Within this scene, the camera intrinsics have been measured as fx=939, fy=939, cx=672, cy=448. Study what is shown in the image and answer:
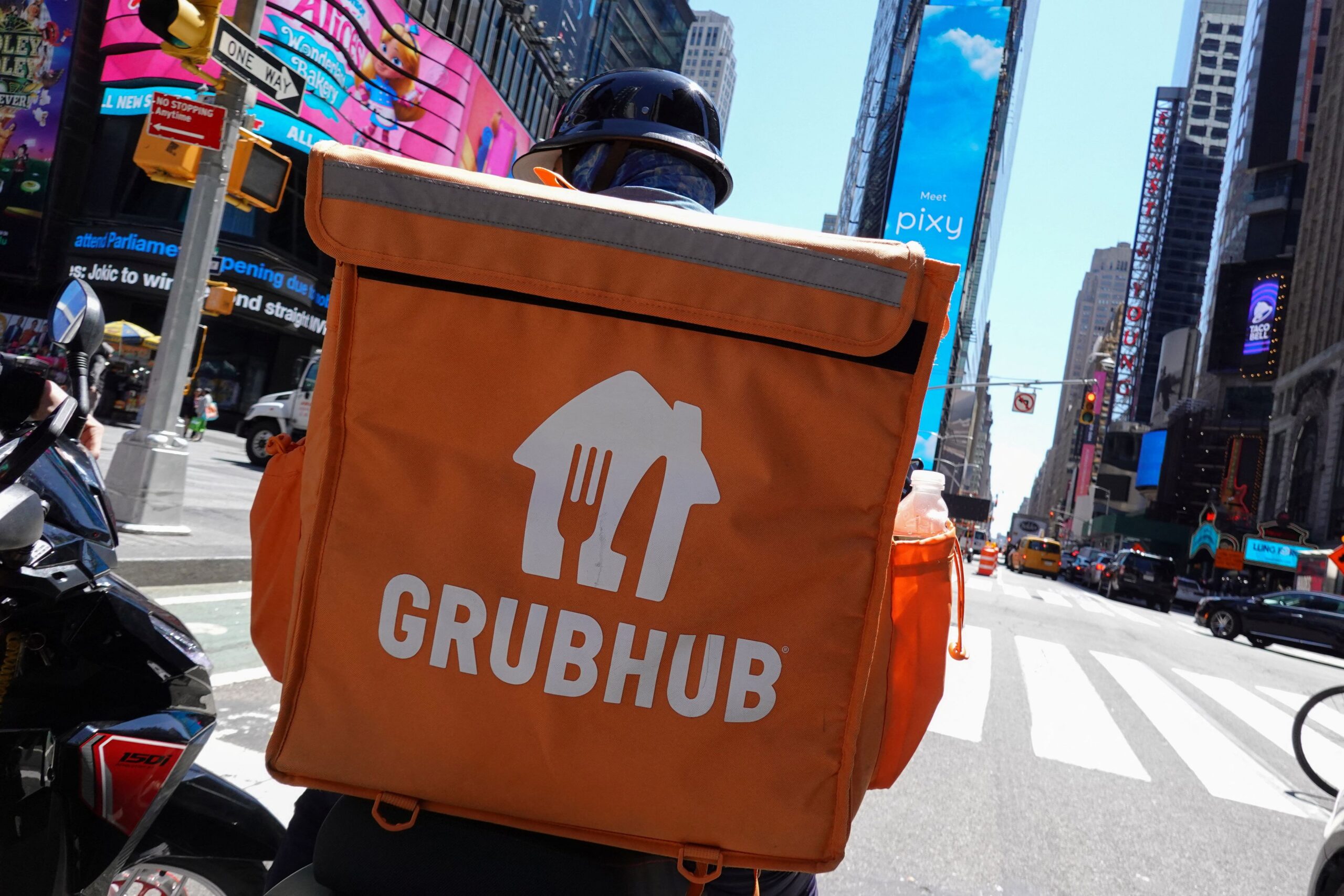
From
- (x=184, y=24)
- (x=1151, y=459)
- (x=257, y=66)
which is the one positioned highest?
(x=1151, y=459)

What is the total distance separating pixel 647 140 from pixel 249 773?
3.11 metres

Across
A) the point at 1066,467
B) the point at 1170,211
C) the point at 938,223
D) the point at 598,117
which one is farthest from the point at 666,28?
the point at 1066,467

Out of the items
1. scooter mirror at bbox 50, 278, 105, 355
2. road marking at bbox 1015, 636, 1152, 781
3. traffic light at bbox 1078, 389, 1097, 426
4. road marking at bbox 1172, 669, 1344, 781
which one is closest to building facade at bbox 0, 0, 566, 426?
traffic light at bbox 1078, 389, 1097, 426

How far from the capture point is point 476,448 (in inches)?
44.3

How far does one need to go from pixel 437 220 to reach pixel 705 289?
12.7 inches

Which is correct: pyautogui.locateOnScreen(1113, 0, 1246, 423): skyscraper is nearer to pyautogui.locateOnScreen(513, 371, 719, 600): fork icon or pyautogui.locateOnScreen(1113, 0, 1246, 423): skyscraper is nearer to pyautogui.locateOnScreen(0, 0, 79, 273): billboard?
pyautogui.locateOnScreen(0, 0, 79, 273): billboard

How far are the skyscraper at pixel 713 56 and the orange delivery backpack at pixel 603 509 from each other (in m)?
154

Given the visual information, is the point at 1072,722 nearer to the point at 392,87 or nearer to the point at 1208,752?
the point at 1208,752

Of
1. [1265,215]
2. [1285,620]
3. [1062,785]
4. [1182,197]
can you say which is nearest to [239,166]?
[1062,785]

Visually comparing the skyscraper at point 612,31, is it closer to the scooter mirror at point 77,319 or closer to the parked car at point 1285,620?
the parked car at point 1285,620

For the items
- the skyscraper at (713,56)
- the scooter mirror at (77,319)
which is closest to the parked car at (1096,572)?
the scooter mirror at (77,319)

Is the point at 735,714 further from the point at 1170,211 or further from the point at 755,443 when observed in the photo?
the point at 1170,211

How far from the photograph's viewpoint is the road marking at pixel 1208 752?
5832 millimetres

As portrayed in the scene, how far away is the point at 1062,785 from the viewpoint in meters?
5.46
